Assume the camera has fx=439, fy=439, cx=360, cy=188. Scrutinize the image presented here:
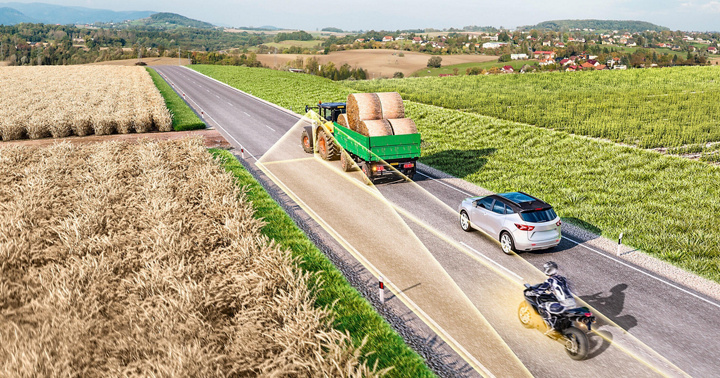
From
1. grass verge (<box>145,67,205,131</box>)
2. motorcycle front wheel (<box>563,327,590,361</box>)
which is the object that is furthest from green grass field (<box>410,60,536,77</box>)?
motorcycle front wheel (<box>563,327,590,361</box>)

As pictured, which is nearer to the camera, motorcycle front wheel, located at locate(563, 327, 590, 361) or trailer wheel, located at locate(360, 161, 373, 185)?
motorcycle front wheel, located at locate(563, 327, 590, 361)

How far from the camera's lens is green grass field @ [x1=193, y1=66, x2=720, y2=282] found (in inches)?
500

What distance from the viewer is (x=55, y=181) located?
15.5 metres

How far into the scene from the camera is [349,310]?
9227 millimetres

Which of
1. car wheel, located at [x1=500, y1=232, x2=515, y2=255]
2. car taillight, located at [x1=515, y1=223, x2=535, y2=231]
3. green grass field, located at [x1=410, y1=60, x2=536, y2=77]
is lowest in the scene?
car wheel, located at [x1=500, y1=232, x2=515, y2=255]

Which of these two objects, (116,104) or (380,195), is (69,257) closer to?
(380,195)

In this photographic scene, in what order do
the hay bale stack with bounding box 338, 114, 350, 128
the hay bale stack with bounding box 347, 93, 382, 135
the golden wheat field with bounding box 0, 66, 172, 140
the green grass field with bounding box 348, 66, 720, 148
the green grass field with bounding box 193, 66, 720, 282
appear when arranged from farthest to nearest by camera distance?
the golden wheat field with bounding box 0, 66, 172, 140 → the green grass field with bounding box 348, 66, 720, 148 → the hay bale stack with bounding box 338, 114, 350, 128 → the hay bale stack with bounding box 347, 93, 382, 135 → the green grass field with bounding box 193, 66, 720, 282

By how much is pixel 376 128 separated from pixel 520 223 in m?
7.84

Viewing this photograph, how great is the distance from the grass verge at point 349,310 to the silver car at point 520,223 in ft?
15.2

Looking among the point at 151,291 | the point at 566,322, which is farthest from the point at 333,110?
the point at 566,322

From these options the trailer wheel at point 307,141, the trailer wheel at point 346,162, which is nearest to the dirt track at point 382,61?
the trailer wheel at point 307,141

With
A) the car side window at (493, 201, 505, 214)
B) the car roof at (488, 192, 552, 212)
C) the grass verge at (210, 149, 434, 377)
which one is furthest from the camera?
the car side window at (493, 201, 505, 214)

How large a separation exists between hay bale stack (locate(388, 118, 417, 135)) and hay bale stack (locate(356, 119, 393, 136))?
0.26m

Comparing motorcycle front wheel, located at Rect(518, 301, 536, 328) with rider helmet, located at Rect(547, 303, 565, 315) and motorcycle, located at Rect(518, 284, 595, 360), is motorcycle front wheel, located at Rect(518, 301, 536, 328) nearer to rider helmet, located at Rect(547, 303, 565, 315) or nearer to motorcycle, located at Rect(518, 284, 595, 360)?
motorcycle, located at Rect(518, 284, 595, 360)
